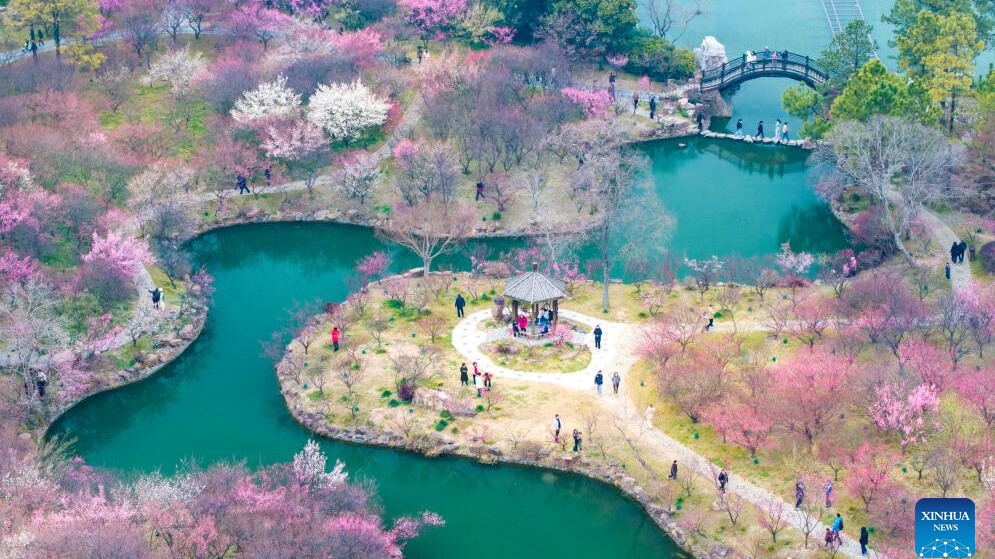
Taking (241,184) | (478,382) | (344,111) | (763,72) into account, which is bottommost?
(478,382)

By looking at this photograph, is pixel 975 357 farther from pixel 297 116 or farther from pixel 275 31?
pixel 275 31

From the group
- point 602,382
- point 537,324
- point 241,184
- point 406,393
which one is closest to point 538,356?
point 537,324

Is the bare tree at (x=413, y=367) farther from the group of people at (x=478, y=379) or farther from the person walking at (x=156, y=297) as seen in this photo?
the person walking at (x=156, y=297)

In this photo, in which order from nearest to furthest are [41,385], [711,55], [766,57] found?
1. [41,385]
2. [766,57]
3. [711,55]

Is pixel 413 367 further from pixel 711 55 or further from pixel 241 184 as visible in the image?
pixel 711 55

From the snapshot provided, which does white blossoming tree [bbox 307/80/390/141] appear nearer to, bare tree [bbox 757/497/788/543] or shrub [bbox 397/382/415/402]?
shrub [bbox 397/382/415/402]

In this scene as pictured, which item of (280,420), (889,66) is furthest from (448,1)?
(280,420)
